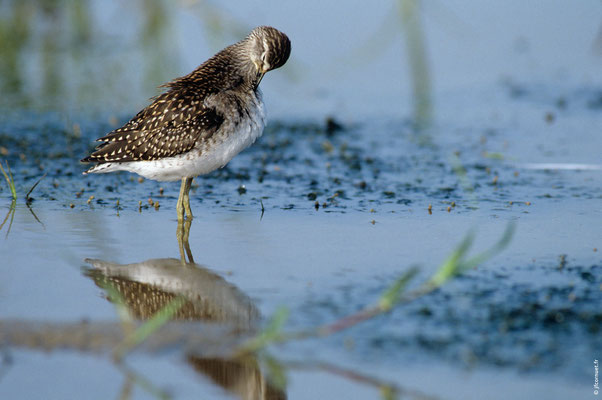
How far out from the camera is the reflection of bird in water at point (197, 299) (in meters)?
4.20

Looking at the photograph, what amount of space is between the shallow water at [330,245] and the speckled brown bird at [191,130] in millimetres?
420

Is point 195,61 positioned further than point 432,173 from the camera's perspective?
Yes

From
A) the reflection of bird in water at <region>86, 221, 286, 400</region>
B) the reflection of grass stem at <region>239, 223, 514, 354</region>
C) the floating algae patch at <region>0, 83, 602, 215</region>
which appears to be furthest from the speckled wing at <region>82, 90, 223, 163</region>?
the reflection of grass stem at <region>239, 223, 514, 354</region>

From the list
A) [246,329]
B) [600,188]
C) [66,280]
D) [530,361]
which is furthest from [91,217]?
[600,188]

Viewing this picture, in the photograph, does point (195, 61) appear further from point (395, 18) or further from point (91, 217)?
point (91, 217)

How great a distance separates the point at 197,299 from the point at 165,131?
244 cm

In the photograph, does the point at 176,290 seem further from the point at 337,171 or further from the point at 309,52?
the point at 309,52

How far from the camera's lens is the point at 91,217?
7.12 metres

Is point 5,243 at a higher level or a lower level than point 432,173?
lower

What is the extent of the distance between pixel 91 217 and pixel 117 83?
506 cm

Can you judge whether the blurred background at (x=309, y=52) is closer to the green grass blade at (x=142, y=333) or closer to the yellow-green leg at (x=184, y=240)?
the yellow-green leg at (x=184, y=240)

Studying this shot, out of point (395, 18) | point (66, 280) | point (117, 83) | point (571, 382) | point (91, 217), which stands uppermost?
point (395, 18)

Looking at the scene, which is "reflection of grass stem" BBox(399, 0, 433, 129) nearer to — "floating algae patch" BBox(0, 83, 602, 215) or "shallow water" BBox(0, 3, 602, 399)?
"shallow water" BBox(0, 3, 602, 399)

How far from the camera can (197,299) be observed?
5.24m
